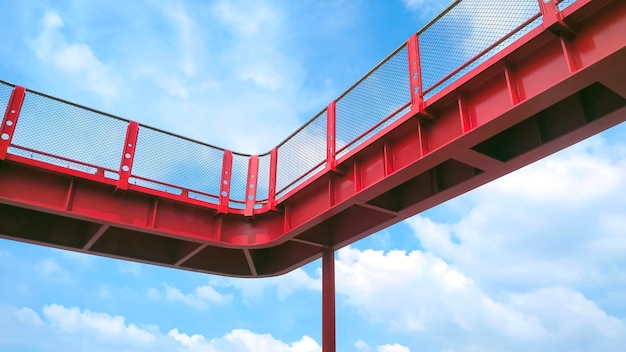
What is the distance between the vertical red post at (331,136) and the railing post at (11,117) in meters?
7.91

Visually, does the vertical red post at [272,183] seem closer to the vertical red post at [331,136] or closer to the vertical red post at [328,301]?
the vertical red post at [328,301]

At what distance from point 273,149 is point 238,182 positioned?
155cm

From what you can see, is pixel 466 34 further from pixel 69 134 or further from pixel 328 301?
pixel 69 134

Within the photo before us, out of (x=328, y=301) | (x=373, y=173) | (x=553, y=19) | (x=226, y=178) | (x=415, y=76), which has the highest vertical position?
(x=226, y=178)

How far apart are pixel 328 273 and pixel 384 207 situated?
3134mm

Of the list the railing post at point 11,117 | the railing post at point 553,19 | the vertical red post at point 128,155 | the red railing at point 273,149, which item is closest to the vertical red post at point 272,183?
the red railing at point 273,149

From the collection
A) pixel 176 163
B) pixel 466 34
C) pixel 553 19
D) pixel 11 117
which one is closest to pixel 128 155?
pixel 176 163

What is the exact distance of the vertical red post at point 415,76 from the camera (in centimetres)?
1066

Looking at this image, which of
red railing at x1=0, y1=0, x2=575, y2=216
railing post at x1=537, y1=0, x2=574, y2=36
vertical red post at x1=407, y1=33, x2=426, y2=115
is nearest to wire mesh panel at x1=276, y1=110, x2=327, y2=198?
red railing at x1=0, y1=0, x2=575, y2=216

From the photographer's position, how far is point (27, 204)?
1258 cm

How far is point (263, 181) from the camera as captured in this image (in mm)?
15781

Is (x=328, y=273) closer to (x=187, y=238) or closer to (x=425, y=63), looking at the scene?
(x=187, y=238)

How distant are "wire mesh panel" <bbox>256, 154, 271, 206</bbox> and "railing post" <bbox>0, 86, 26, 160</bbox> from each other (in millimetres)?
6812

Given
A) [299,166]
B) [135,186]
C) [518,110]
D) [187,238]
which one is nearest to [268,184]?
[299,166]
